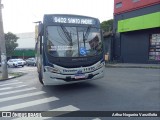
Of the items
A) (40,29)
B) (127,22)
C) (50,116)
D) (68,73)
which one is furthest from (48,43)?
(127,22)

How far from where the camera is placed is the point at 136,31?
24.2 metres

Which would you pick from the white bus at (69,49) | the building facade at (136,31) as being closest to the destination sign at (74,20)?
the white bus at (69,49)

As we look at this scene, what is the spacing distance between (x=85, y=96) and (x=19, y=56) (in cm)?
5078

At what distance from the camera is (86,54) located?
9.38 meters

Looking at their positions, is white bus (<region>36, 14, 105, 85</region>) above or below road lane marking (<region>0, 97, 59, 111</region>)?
above

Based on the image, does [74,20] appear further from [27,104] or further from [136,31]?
[136,31]

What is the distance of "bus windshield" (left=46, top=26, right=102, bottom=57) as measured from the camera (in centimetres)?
887

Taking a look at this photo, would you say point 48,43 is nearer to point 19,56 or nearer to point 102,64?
point 102,64

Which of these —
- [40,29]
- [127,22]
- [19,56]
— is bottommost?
[19,56]

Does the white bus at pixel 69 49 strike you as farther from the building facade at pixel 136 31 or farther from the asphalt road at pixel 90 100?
the building facade at pixel 136 31

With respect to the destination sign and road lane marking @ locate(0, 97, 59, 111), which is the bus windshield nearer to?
the destination sign

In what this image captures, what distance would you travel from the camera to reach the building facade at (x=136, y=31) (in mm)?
21969

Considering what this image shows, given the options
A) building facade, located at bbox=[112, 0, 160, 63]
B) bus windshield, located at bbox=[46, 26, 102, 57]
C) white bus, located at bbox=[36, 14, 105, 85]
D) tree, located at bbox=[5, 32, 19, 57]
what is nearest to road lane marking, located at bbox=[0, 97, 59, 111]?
white bus, located at bbox=[36, 14, 105, 85]

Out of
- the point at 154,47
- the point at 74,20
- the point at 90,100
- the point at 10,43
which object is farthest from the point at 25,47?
the point at 90,100
